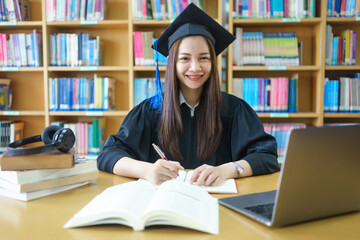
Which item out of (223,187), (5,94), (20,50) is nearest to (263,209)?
(223,187)

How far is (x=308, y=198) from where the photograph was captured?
0.68 meters

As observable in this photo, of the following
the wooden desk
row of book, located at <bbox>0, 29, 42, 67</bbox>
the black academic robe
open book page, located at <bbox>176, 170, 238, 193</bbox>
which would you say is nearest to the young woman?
the black academic robe

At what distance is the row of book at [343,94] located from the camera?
9.62 feet

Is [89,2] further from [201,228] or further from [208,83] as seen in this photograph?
[201,228]

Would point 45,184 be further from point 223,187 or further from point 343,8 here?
point 343,8

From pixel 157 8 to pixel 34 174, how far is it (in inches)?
93.1

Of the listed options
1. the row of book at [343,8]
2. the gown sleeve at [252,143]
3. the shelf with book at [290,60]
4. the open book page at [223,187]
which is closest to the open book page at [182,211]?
the open book page at [223,187]

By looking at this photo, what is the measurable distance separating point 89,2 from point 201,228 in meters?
2.84

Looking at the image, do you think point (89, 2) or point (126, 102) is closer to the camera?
point (89, 2)

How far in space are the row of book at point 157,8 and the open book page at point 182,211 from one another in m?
2.43

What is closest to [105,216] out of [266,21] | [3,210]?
[3,210]

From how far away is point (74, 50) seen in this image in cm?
308

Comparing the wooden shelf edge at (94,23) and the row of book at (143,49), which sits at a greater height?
the wooden shelf edge at (94,23)

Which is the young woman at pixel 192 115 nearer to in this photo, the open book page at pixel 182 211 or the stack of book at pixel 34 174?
the stack of book at pixel 34 174
